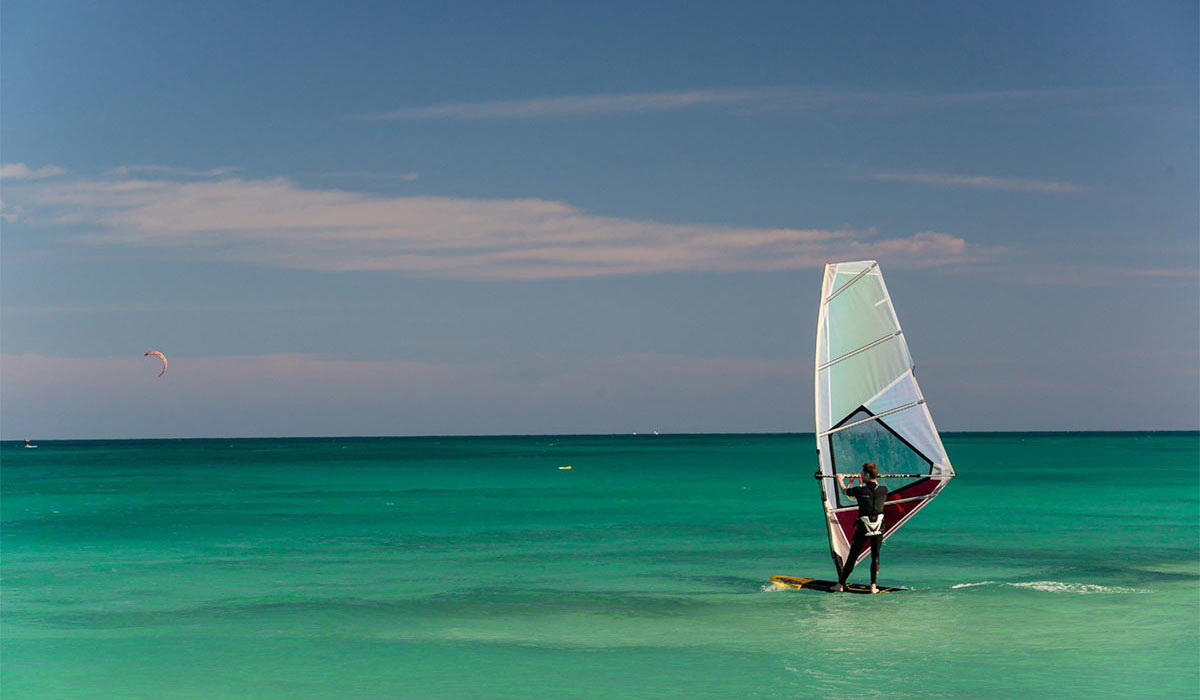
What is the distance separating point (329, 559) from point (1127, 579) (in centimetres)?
1377

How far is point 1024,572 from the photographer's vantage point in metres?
20.1

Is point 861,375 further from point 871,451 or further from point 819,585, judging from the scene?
point 819,585

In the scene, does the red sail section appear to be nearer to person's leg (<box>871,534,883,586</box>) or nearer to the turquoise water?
person's leg (<box>871,534,883,586</box>)

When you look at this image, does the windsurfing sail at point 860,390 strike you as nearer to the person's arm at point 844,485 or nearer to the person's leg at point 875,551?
the person's arm at point 844,485

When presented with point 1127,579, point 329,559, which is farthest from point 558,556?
point 1127,579

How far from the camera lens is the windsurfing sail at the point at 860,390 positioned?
54.8 feet

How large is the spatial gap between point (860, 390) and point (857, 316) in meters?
0.98

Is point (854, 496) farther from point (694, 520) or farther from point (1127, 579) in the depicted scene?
point (694, 520)

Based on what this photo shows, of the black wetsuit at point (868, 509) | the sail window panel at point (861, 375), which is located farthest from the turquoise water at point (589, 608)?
the sail window panel at point (861, 375)

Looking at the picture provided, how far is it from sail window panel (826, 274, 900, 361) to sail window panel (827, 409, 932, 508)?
3.05 ft

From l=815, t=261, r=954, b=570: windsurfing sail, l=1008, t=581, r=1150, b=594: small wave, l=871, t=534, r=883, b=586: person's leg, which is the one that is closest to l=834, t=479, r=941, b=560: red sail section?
l=815, t=261, r=954, b=570: windsurfing sail

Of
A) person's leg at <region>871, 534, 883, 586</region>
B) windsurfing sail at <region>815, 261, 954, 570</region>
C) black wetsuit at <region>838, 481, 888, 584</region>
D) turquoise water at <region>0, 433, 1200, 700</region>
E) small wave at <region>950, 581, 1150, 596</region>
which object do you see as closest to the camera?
turquoise water at <region>0, 433, 1200, 700</region>

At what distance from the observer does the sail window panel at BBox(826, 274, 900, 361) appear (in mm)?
16750

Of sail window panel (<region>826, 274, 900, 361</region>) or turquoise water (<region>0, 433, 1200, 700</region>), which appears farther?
sail window panel (<region>826, 274, 900, 361</region>)
